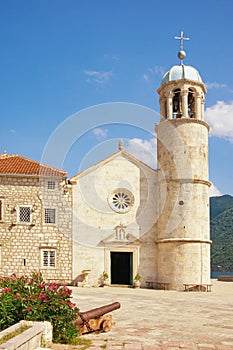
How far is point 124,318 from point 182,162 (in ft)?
46.6

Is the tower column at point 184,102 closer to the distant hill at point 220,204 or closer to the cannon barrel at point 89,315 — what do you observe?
the cannon barrel at point 89,315

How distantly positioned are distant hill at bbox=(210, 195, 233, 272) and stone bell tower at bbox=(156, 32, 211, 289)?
43.7 m

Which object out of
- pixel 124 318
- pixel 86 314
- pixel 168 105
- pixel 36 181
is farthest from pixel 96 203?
pixel 86 314

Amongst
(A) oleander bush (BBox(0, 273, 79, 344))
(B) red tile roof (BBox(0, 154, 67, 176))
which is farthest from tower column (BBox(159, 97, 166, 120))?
(A) oleander bush (BBox(0, 273, 79, 344))

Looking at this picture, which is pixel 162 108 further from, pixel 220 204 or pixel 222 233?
pixel 220 204

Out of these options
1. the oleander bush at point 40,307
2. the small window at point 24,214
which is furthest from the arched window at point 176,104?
the oleander bush at point 40,307

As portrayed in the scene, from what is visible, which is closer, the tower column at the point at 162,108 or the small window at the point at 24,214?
the small window at the point at 24,214

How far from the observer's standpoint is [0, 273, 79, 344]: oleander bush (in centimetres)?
841

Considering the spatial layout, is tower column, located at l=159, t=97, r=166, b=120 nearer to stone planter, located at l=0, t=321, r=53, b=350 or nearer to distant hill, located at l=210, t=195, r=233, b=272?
stone planter, located at l=0, t=321, r=53, b=350

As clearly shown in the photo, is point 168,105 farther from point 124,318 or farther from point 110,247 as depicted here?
point 124,318

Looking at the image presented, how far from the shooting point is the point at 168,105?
26.5 metres

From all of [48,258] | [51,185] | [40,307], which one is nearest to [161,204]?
[51,185]

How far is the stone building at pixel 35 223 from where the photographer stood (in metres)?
25.6

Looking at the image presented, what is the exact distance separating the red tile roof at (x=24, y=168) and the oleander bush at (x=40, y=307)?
1758 centimetres
